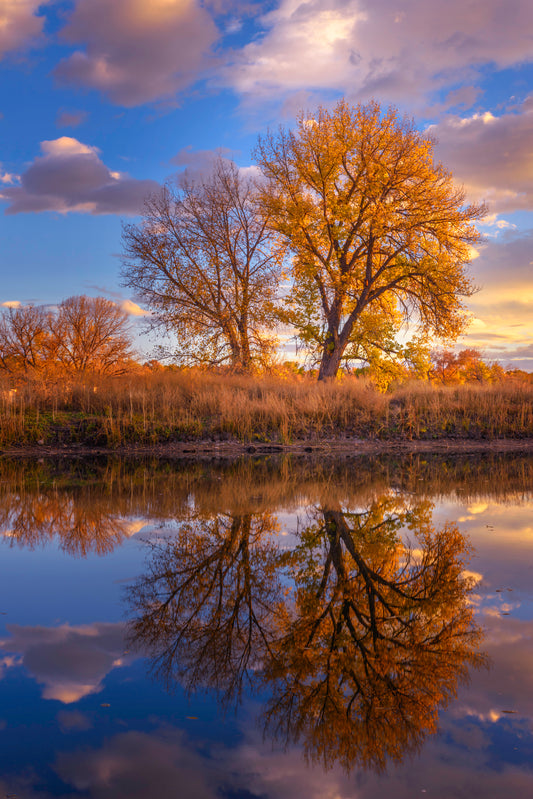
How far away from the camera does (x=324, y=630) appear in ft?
10.8

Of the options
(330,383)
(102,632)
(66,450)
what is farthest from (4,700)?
(330,383)

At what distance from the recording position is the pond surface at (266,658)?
2217 millimetres

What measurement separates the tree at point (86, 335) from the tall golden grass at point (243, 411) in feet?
52.2

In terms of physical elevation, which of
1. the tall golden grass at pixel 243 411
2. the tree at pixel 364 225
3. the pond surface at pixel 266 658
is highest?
the tree at pixel 364 225

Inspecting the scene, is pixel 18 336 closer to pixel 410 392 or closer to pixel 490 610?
pixel 410 392

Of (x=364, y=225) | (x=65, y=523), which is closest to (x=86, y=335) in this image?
(x=364, y=225)

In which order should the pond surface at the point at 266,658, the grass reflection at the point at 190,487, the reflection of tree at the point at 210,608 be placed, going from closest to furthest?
the pond surface at the point at 266,658, the reflection of tree at the point at 210,608, the grass reflection at the point at 190,487

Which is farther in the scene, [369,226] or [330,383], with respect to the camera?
[369,226]

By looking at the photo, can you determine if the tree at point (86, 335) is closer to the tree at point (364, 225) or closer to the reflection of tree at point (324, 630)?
the tree at point (364, 225)

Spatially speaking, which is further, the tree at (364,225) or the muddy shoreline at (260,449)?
the tree at (364,225)

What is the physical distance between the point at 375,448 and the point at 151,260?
51.1 feet

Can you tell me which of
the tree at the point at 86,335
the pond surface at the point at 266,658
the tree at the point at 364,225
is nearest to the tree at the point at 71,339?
the tree at the point at 86,335

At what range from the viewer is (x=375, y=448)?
14.9 metres

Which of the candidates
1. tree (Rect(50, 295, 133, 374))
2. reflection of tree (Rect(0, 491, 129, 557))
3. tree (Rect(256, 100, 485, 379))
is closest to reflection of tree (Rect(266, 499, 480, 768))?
reflection of tree (Rect(0, 491, 129, 557))
